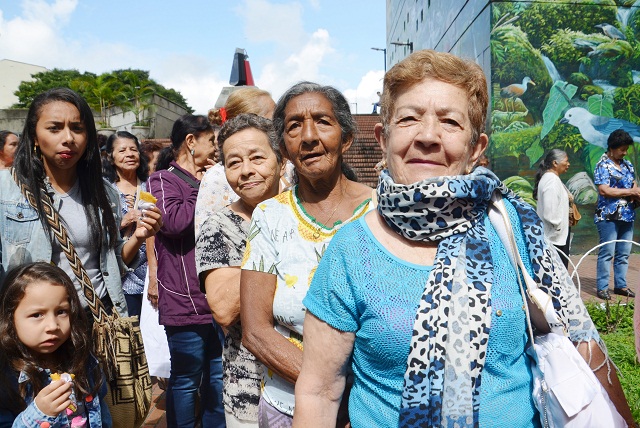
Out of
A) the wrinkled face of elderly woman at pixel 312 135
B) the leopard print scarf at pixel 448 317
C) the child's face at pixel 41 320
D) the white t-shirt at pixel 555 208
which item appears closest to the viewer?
the leopard print scarf at pixel 448 317

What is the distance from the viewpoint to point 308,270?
200 centimetres

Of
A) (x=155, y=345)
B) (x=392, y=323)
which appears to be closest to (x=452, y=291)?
(x=392, y=323)

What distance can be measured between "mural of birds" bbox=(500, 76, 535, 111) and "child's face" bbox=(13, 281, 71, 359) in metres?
11.2

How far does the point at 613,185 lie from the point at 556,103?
5071 millimetres

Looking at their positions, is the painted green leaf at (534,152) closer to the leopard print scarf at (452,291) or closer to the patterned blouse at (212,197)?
the patterned blouse at (212,197)

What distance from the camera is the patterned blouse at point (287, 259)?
1972 millimetres

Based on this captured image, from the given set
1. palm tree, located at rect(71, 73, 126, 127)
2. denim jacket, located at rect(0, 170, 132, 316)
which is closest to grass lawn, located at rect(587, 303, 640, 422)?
denim jacket, located at rect(0, 170, 132, 316)

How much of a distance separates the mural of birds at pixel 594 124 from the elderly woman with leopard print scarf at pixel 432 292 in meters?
11.8

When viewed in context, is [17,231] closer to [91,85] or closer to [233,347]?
[233,347]

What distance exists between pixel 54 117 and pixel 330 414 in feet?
6.73

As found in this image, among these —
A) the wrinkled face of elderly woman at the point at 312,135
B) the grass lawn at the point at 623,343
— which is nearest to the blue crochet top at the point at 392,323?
the wrinkled face of elderly woman at the point at 312,135

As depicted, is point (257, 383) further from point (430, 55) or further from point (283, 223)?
point (430, 55)

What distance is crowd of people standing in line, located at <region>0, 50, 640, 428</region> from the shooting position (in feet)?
4.68

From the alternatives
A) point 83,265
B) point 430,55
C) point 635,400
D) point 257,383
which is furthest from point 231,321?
point 635,400
